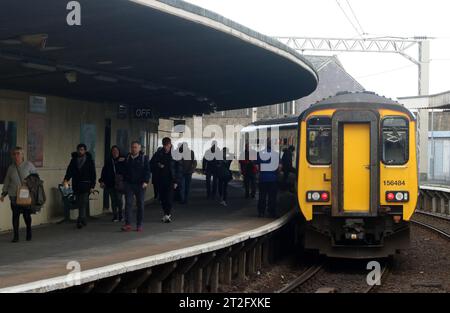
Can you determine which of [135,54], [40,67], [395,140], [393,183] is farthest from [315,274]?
[40,67]

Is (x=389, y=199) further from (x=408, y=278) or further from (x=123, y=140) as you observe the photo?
(x=123, y=140)

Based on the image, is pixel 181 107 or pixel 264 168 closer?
pixel 264 168

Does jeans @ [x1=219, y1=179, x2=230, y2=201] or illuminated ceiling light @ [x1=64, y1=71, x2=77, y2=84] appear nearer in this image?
illuminated ceiling light @ [x1=64, y1=71, x2=77, y2=84]

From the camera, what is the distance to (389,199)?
12.4 m

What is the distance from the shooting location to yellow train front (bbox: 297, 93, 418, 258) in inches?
491

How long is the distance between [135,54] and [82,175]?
301 cm

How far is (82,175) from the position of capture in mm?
13641

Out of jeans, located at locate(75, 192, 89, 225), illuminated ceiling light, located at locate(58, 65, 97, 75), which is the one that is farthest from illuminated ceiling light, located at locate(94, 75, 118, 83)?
jeans, located at locate(75, 192, 89, 225)

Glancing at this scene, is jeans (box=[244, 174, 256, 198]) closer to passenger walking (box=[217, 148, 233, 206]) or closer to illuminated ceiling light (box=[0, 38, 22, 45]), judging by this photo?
passenger walking (box=[217, 148, 233, 206])

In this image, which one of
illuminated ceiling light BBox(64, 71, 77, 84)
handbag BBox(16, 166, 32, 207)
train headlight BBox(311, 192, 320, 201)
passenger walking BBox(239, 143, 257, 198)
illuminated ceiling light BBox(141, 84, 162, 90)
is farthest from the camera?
passenger walking BBox(239, 143, 257, 198)

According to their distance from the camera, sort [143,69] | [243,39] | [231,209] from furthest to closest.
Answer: [231,209] → [143,69] → [243,39]
